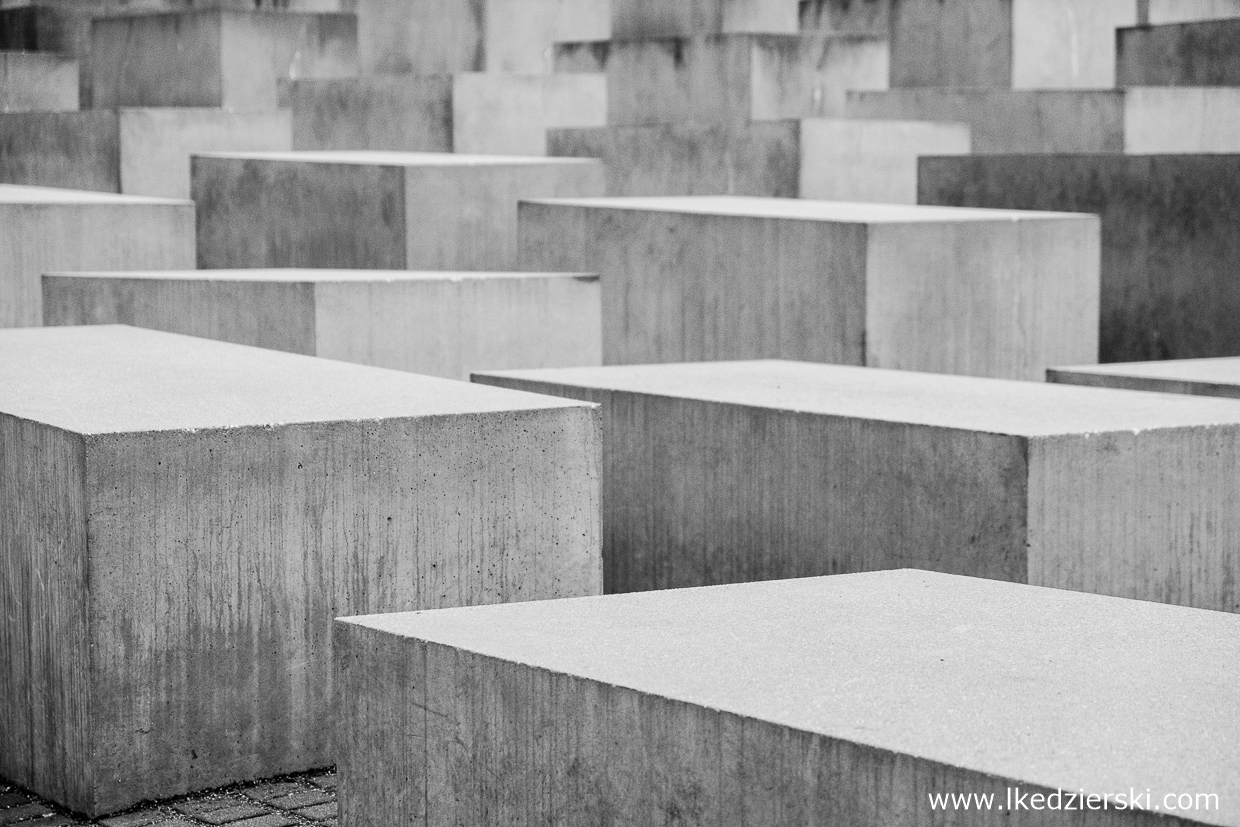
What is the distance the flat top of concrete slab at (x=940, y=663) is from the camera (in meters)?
3.08

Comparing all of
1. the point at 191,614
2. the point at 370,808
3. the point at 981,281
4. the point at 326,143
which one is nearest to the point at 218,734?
the point at 191,614

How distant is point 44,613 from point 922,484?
2.61 m

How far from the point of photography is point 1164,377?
24.9ft

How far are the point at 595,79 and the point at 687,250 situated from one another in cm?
634

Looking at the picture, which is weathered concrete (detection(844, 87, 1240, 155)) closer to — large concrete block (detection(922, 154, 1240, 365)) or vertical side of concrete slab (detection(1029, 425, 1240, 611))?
large concrete block (detection(922, 154, 1240, 365))

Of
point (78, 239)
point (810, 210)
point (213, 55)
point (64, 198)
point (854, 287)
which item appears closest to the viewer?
point (854, 287)

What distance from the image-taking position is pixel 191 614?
5.11 meters

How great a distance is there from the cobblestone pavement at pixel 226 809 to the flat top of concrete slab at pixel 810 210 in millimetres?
4606

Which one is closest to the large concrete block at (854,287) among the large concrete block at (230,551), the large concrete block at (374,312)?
the large concrete block at (374,312)

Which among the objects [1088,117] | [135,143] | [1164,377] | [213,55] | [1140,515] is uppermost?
[213,55]

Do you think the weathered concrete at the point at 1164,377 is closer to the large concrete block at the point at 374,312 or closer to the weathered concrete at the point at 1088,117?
the large concrete block at the point at 374,312

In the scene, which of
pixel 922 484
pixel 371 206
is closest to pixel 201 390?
pixel 922 484

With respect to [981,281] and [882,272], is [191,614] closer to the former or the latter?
[882,272]

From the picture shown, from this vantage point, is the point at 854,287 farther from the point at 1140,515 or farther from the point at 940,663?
the point at 940,663
